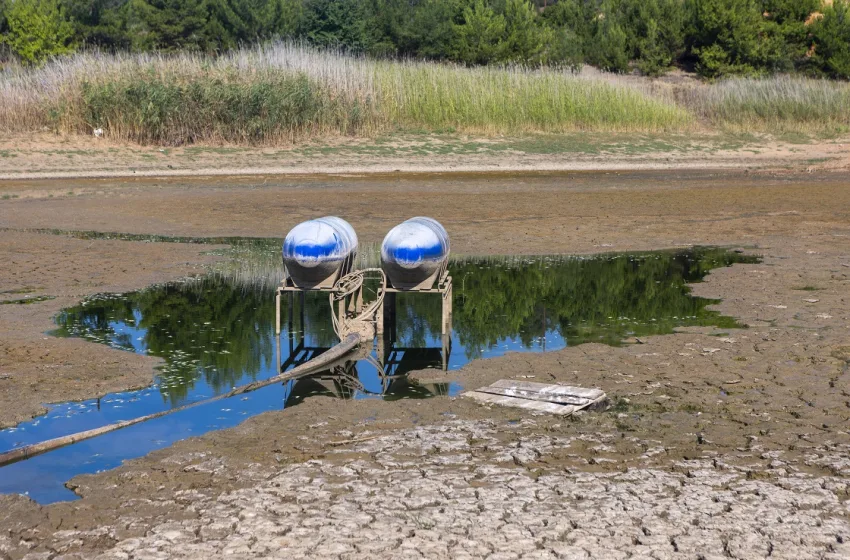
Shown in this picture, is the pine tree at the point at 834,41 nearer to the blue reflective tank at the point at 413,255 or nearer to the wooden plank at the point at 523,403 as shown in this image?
the blue reflective tank at the point at 413,255

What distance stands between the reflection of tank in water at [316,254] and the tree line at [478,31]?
121 ft

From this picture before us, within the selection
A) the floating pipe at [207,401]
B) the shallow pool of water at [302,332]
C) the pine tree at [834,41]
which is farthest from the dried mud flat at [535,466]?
the pine tree at [834,41]

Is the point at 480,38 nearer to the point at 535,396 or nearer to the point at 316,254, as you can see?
the point at 316,254

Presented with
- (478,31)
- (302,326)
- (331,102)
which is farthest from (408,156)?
(478,31)

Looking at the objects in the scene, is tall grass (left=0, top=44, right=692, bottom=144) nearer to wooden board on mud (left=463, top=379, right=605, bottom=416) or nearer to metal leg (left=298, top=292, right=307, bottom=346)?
metal leg (left=298, top=292, right=307, bottom=346)

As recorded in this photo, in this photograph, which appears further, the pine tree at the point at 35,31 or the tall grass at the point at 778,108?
the pine tree at the point at 35,31

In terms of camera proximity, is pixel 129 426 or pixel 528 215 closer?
pixel 129 426

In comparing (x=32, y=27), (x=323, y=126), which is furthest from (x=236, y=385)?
(x=32, y=27)

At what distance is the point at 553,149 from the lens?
2919 cm

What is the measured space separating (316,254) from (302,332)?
137cm

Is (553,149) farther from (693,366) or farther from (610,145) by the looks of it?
(693,366)

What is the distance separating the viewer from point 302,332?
472 inches

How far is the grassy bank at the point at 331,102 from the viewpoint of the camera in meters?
28.4

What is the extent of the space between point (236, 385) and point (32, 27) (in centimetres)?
4534
